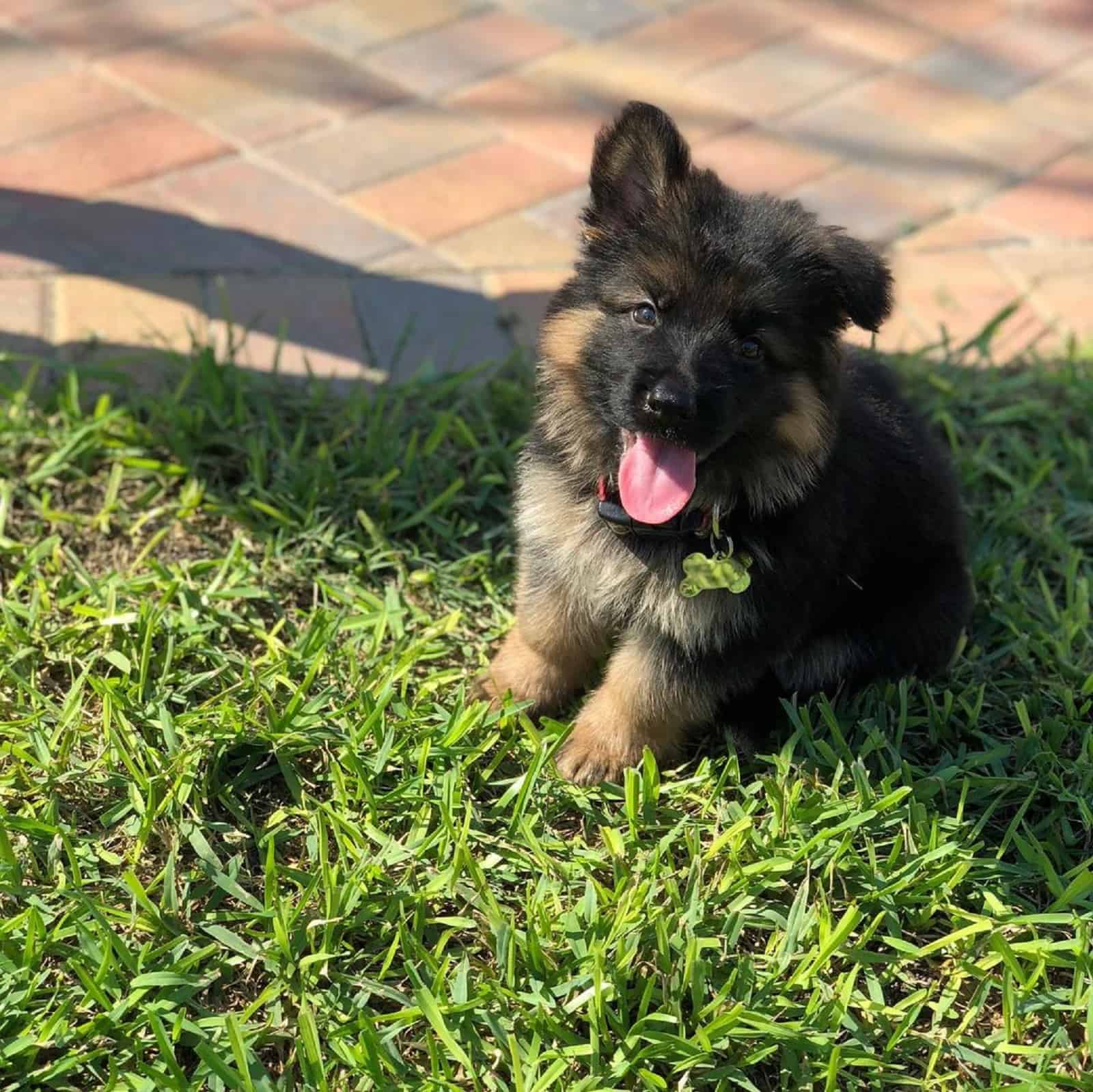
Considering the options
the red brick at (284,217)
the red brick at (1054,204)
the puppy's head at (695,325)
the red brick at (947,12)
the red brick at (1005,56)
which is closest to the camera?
the puppy's head at (695,325)

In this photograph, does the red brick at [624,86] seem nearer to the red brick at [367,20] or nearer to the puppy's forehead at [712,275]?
the red brick at [367,20]

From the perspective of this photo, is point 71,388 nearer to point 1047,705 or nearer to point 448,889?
point 448,889

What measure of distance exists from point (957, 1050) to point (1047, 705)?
1019 millimetres

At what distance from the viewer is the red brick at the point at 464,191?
4.73 metres

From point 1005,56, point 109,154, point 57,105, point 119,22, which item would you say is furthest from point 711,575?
point 1005,56

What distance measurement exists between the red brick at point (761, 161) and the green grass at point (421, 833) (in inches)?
79.1

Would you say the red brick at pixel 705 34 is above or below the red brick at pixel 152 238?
above

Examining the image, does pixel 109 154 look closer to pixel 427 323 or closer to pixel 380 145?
pixel 380 145

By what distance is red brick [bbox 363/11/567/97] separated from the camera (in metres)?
5.33

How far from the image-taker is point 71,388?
3.67 m

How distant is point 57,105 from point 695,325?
332cm

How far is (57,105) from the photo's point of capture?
192 inches

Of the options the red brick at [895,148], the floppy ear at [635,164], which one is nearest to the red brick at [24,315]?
the floppy ear at [635,164]

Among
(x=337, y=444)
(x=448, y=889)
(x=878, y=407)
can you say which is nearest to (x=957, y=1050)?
(x=448, y=889)
